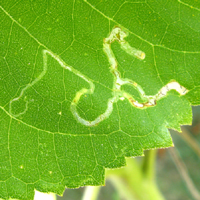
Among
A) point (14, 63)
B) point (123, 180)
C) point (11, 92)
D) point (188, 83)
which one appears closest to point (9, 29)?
point (14, 63)

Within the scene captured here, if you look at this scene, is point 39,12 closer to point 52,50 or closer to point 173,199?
point 52,50

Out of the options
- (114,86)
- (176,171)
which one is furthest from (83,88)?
(176,171)

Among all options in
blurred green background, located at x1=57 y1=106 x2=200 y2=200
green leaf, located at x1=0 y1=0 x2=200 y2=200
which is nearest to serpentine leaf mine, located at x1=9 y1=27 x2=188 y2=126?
green leaf, located at x1=0 y1=0 x2=200 y2=200

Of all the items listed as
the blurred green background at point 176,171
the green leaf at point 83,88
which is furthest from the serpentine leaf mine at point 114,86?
the blurred green background at point 176,171

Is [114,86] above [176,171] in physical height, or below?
below

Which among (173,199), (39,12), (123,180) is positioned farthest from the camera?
(173,199)

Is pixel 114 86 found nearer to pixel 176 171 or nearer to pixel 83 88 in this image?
pixel 83 88

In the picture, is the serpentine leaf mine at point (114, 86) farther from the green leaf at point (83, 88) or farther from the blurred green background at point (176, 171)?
the blurred green background at point (176, 171)

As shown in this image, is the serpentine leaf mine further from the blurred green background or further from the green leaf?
the blurred green background
